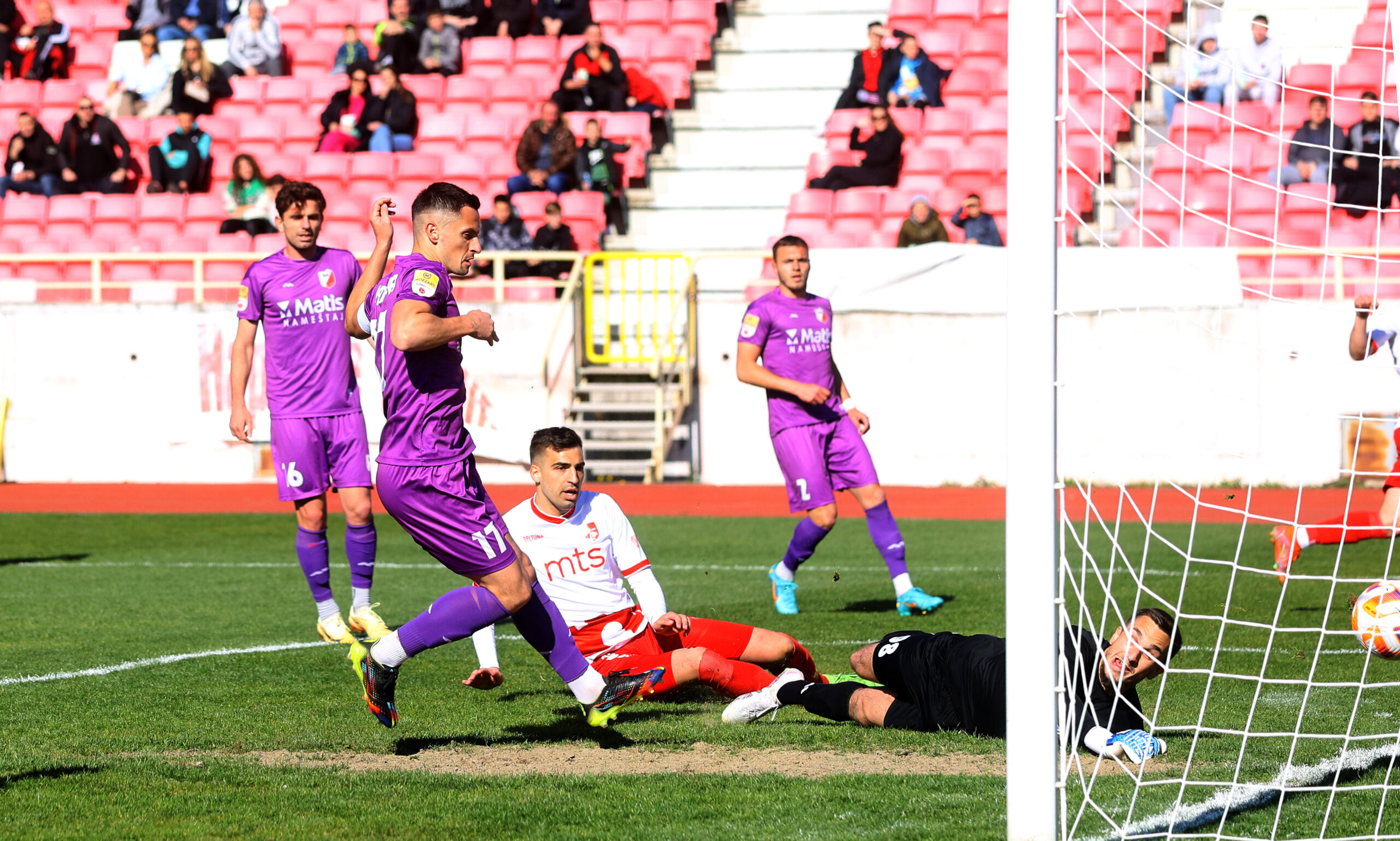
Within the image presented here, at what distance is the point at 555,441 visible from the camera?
5.60 metres

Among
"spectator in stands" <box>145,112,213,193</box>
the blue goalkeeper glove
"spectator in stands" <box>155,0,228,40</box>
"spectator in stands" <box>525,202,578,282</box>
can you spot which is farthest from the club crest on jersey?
"spectator in stands" <box>155,0,228,40</box>

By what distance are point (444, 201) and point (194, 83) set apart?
17520 millimetres

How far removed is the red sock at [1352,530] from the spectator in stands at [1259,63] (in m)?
7.64

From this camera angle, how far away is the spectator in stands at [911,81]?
1909 centimetres

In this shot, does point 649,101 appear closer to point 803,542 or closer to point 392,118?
point 392,118

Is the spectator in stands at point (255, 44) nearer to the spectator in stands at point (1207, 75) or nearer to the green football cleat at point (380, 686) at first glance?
the spectator in stands at point (1207, 75)

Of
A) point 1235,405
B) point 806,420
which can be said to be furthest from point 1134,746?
point 1235,405

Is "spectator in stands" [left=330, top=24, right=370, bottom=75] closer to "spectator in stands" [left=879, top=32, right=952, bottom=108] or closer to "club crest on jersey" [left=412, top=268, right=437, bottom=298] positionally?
"spectator in stands" [left=879, top=32, right=952, bottom=108]

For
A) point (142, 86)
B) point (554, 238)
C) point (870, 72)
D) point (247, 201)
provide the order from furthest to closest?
1. point (142, 86)
2. point (870, 72)
3. point (247, 201)
4. point (554, 238)

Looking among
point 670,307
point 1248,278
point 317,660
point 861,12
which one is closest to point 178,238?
point 670,307

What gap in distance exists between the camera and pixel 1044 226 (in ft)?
12.4

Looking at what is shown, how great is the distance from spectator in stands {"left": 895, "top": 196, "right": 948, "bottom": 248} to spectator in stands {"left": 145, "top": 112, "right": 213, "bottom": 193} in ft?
30.1

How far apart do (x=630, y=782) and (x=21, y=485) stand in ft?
47.4

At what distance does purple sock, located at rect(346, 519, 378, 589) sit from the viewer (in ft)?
25.1
